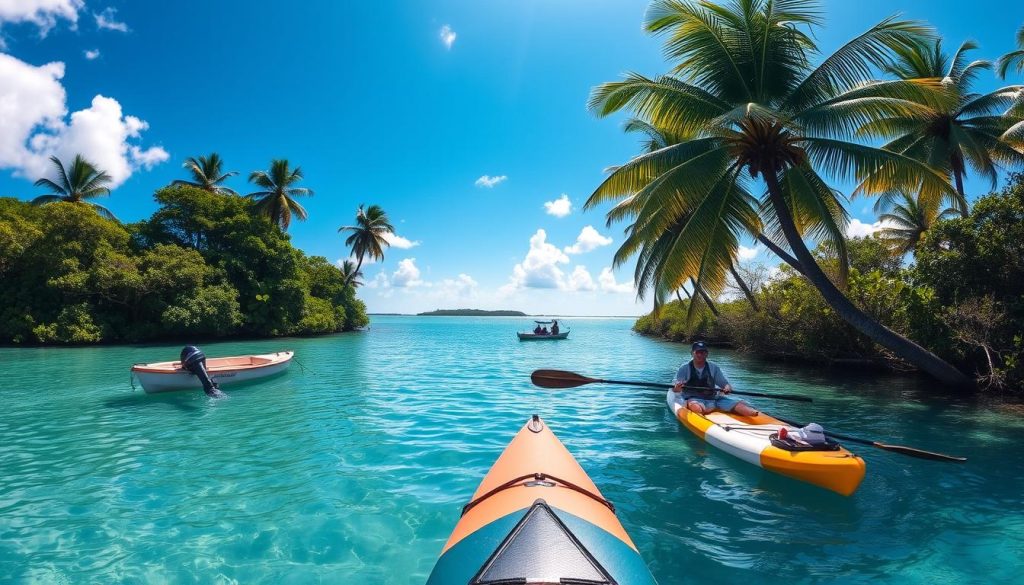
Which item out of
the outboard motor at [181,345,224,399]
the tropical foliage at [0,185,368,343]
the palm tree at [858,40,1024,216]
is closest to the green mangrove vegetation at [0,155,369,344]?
the tropical foliage at [0,185,368,343]

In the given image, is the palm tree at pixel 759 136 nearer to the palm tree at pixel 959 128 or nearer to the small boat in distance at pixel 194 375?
the palm tree at pixel 959 128

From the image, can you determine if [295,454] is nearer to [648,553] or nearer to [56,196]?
[648,553]

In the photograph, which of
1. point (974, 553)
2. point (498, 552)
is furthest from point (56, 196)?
point (974, 553)

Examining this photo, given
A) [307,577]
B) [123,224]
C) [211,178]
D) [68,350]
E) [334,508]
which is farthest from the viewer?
[211,178]

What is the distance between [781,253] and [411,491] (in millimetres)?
11009

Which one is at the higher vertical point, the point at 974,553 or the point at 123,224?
the point at 123,224

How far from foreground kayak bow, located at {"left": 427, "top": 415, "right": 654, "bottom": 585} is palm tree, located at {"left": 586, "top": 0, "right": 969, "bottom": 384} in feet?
26.2

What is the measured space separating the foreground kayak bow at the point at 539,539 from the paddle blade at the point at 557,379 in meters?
4.72

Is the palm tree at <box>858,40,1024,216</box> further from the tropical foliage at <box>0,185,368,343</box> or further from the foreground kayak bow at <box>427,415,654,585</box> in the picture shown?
the tropical foliage at <box>0,185,368,343</box>

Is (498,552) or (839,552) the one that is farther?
(839,552)

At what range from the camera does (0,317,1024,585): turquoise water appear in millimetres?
4125

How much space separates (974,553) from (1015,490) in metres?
2.41

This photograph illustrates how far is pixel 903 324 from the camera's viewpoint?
13953 millimetres

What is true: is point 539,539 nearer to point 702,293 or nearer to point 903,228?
point 702,293
